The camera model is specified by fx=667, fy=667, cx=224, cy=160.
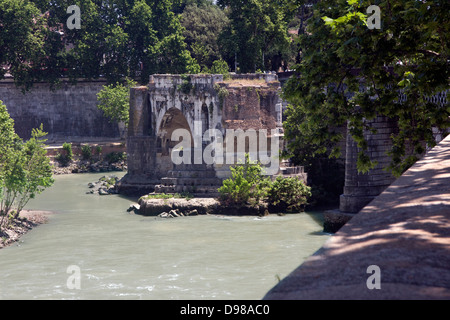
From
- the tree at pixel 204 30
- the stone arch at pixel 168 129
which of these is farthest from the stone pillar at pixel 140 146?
the tree at pixel 204 30

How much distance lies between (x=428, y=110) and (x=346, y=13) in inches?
97.7

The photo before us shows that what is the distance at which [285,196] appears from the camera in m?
32.4

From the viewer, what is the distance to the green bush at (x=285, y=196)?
32219 mm

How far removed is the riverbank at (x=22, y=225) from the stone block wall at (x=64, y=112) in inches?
963

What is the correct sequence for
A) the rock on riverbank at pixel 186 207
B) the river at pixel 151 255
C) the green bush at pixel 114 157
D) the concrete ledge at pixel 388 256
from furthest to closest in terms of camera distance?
the green bush at pixel 114 157 < the rock on riverbank at pixel 186 207 < the river at pixel 151 255 < the concrete ledge at pixel 388 256

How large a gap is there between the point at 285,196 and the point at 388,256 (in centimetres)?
2822

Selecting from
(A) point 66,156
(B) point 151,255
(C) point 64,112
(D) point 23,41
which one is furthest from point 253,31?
(B) point 151,255

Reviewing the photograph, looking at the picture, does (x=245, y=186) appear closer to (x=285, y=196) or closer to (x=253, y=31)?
(x=285, y=196)

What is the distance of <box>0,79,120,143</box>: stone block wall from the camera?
5644 centimetres

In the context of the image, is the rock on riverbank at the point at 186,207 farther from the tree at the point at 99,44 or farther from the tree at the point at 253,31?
the tree at the point at 99,44

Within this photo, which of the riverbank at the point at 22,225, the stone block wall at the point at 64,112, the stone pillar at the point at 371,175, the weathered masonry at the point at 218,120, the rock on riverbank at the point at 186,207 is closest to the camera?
the stone pillar at the point at 371,175

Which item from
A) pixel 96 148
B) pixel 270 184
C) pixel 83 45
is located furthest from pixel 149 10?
pixel 270 184

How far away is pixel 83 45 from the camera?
5322cm

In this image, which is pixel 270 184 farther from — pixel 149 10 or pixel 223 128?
pixel 149 10
